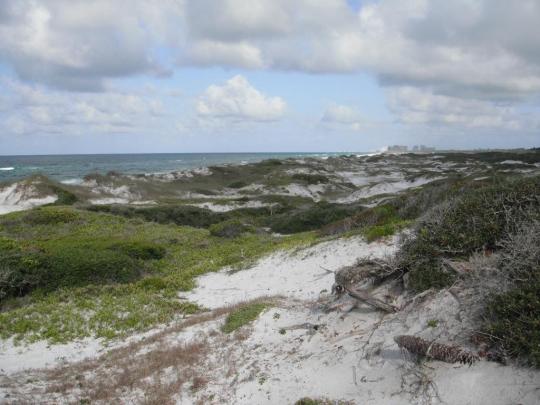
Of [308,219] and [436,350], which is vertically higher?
[436,350]

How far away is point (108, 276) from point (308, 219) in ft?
48.7

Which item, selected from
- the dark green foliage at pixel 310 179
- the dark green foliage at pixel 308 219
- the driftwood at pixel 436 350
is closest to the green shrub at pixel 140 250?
the dark green foliage at pixel 308 219

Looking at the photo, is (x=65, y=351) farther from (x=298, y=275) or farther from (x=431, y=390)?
(x=431, y=390)

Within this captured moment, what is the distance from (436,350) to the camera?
602 cm

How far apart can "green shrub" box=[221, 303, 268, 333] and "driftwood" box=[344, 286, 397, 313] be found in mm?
2621

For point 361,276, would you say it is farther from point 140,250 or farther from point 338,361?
point 140,250

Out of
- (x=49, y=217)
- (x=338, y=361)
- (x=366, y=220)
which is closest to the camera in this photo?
(x=338, y=361)

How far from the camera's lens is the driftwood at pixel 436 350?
226 inches

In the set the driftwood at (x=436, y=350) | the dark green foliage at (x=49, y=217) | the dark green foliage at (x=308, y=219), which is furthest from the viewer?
the dark green foliage at (x=308, y=219)

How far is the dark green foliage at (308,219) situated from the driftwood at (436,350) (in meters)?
21.2

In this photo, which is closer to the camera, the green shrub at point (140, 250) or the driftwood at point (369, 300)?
the driftwood at point (369, 300)

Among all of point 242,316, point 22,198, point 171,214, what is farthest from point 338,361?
point 22,198

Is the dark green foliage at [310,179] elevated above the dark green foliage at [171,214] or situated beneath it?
elevated above

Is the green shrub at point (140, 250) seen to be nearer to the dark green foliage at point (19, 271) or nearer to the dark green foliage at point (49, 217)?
the dark green foliage at point (19, 271)
